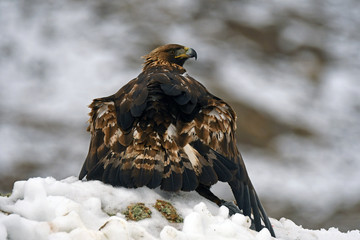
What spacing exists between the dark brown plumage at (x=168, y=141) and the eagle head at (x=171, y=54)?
5.43 ft

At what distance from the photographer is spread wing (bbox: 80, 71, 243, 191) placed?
4074mm

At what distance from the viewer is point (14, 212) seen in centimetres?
317

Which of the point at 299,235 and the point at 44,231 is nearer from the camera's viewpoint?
the point at 44,231

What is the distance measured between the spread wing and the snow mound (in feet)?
0.58

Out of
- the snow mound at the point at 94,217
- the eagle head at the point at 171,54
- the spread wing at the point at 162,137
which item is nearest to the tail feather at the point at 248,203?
the spread wing at the point at 162,137

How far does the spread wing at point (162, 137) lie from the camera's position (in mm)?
4074

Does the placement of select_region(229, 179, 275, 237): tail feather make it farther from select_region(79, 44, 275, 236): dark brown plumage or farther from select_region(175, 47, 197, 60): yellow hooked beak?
select_region(175, 47, 197, 60): yellow hooked beak

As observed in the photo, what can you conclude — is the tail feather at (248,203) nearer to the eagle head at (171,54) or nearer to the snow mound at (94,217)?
the snow mound at (94,217)

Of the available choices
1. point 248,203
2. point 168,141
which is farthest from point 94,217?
point 248,203

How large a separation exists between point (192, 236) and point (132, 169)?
39.6 inches

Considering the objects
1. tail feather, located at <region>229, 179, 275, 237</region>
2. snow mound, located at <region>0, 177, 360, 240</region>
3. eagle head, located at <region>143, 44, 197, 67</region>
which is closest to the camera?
snow mound, located at <region>0, 177, 360, 240</region>

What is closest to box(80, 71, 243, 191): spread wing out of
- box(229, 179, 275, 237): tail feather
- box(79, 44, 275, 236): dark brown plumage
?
box(79, 44, 275, 236): dark brown plumage

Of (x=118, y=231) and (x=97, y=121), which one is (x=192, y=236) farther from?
(x=97, y=121)

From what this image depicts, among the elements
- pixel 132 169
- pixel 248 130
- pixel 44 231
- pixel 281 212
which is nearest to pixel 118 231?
A: pixel 44 231
